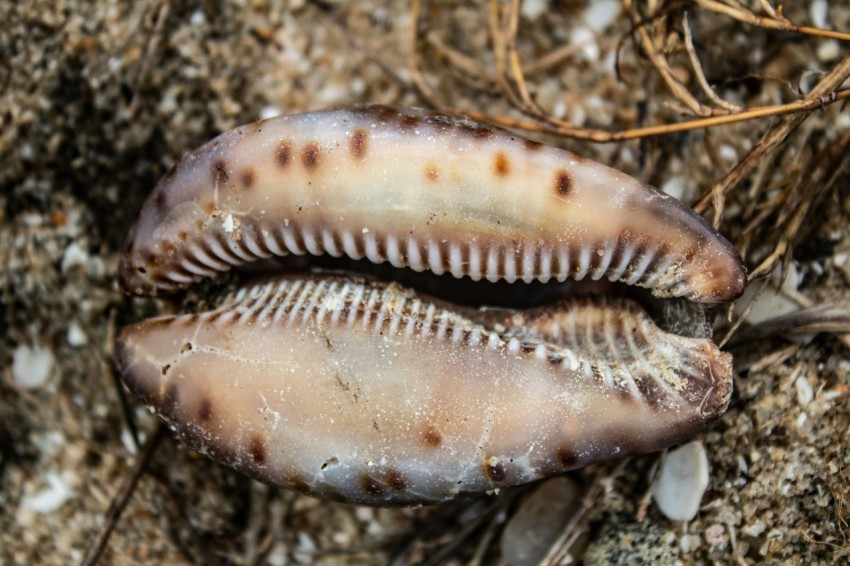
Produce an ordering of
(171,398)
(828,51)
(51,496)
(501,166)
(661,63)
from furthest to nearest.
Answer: (51,496) < (828,51) < (661,63) < (171,398) < (501,166)

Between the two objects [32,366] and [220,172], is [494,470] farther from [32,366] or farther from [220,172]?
[32,366]

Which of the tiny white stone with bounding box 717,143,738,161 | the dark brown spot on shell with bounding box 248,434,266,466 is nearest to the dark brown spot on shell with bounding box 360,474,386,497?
the dark brown spot on shell with bounding box 248,434,266,466

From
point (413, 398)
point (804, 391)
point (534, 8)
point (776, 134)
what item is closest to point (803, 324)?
point (804, 391)

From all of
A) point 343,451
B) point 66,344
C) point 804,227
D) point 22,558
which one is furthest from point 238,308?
point 804,227

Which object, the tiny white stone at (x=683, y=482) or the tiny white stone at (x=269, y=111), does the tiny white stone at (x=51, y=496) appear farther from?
the tiny white stone at (x=683, y=482)

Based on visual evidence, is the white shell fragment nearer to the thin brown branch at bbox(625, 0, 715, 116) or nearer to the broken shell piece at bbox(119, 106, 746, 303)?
the broken shell piece at bbox(119, 106, 746, 303)

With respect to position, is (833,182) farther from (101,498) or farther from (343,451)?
(101,498)
